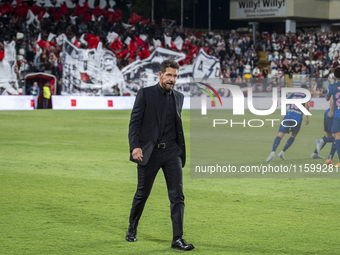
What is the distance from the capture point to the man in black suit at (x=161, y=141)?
580 centimetres

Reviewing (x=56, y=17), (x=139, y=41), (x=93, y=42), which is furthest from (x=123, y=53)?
(x=56, y=17)

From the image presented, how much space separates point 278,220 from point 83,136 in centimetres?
1134

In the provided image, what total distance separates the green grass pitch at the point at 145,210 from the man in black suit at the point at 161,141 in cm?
54

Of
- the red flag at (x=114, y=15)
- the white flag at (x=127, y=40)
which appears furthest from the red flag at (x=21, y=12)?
the white flag at (x=127, y=40)

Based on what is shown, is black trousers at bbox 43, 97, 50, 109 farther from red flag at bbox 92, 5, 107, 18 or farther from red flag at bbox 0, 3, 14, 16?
red flag at bbox 92, 5, 107, 18

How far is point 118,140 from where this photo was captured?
17.0 meters

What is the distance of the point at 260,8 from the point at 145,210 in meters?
47.3

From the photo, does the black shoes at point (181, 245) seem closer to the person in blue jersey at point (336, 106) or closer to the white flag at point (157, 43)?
the person in blue jersey at point (336, 106)

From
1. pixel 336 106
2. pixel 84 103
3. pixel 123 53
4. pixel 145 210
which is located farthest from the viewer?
pixel 123 53

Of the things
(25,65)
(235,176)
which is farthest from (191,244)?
(25,65)

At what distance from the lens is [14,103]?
29.9 m

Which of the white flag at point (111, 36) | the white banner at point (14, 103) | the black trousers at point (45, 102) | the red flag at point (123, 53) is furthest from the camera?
the white flag at point (111, 36)

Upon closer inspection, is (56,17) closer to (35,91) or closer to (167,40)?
(35,91)

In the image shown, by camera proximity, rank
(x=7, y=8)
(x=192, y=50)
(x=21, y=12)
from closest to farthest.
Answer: (x=21, y=12), (x=7, y=8), (x=192, y=50)
